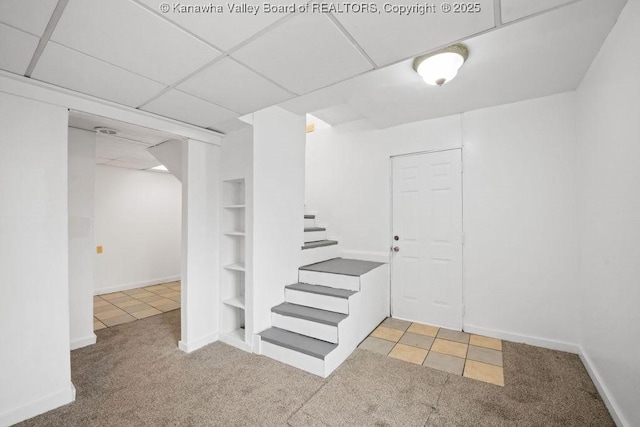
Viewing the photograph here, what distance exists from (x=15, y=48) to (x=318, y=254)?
3336mm

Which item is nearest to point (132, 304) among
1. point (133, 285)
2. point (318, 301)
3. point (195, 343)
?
point (133, 285)

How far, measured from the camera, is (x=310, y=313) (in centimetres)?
294

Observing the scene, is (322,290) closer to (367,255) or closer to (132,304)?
(367,255)

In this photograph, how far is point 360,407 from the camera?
2057 millimetres

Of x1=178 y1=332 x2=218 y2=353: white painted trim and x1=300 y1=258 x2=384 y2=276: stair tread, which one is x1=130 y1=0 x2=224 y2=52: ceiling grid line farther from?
x1=178 y1=332 x2=218 y2=353: white painted trim

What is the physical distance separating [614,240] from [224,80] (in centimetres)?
312

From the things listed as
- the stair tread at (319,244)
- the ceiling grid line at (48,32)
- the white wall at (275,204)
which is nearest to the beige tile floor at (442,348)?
the white wall at (275,204)

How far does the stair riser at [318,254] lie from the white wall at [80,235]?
2537mm

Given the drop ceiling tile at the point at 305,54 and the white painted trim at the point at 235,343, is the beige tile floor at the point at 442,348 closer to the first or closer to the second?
the white painted trim at the point at 235,343

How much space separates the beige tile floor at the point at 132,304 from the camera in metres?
3.96

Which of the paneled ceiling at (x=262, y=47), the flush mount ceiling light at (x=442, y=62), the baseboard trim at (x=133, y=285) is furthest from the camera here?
the baseboard trim at (x=133, y=285)

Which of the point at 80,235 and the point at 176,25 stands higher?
the point at 176,25

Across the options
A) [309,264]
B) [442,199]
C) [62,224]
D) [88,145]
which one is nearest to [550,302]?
[442,199]

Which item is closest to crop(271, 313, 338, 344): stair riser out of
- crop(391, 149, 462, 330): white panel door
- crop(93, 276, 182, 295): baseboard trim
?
crop(391, 149, 462, 330): white panel door
